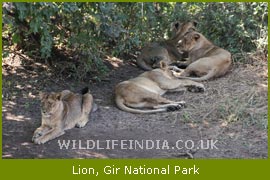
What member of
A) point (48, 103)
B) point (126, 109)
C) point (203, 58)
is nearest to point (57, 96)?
point (48, 103)

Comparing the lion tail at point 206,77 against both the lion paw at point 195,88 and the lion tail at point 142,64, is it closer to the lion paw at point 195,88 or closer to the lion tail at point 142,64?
the lion paw at point 195,88

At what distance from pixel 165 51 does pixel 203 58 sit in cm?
107

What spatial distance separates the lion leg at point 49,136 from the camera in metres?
6.68

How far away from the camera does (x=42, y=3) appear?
23.3 ft

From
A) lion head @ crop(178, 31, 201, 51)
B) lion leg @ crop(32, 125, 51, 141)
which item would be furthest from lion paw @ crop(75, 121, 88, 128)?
lion head @ crop(178, 31, 201, 51)

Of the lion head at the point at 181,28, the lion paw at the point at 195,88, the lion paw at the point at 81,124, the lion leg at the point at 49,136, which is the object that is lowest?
the lion leg at the point at 49,136

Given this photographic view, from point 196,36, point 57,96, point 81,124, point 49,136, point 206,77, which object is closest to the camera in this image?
point 49,136

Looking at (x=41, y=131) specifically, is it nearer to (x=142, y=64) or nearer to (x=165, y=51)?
(x=142, y=64)

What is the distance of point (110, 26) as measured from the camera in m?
7.97

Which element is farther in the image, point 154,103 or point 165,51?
point 165,51

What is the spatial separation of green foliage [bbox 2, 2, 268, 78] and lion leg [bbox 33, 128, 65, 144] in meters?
1.35

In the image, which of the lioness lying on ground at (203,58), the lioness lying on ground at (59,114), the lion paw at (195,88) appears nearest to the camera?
the lioness lying on ground at (59,114)

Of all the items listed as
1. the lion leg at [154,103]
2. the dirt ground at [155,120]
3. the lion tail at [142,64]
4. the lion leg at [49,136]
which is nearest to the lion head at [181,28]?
the lion tail at [142,64]

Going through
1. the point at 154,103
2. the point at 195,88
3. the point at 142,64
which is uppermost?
the point at 142,64
